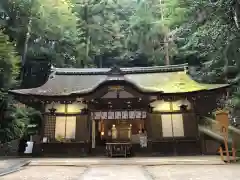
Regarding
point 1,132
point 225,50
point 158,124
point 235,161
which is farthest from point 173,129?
point 1,132

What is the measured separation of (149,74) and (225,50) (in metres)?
6.35

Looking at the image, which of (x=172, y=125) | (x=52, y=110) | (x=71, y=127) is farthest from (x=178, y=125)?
(x=52, y=110)

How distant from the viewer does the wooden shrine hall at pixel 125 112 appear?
12.9 meters

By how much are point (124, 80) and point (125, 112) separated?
78.7 inches

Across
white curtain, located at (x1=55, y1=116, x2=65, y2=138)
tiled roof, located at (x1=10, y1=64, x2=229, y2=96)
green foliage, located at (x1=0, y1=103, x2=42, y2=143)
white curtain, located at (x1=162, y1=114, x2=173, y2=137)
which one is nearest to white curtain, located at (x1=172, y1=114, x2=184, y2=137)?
white curtain, located at (x1=162, y1=114, x2=173, y2=137)

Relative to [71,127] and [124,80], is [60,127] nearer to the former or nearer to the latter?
[71,127]

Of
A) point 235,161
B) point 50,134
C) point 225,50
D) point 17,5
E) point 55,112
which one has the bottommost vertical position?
point 235,161

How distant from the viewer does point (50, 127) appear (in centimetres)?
1372

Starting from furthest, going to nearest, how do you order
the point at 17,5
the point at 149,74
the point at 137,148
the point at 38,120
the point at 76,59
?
1. the point at 76,59
2. the point at 17,5
3. the point at 38,120
4. the point at 149,74
5. the point at 137,148

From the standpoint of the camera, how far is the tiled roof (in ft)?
43.1

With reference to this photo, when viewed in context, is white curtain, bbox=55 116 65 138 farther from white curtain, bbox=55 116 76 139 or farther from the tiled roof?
the tiled roof

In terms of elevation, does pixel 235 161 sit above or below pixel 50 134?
below

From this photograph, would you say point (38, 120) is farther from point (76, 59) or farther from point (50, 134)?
point (76, 59)

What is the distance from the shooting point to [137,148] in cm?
1391
